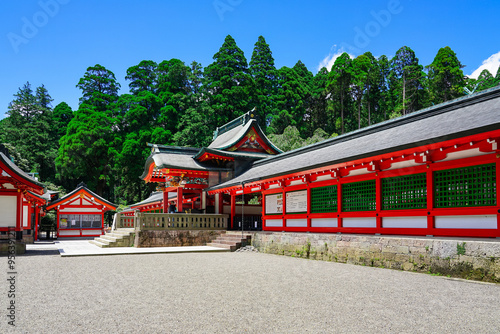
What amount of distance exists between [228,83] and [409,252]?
40646 millimetres

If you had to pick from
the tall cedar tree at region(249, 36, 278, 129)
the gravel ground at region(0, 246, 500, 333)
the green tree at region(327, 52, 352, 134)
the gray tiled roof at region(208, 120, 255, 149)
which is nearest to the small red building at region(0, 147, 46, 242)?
the gravel ground at region(0, 246, 500, 333)

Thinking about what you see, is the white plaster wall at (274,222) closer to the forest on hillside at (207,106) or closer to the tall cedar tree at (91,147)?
the forest on hillside at (207,106)

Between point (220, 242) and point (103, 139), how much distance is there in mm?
32458

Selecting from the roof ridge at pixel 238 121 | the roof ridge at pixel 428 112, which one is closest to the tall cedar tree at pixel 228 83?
the roof ridge at pixel 238 121

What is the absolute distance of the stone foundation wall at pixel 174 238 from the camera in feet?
59.7

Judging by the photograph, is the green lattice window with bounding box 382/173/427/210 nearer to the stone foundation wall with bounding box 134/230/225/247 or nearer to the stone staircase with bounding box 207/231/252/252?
the stone staircase with bounding box 207/231/252/252

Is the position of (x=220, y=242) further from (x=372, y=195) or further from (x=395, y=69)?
(x=395, y=69)

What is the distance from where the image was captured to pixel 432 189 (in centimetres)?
995

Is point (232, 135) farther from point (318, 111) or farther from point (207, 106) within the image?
point (318, 111)

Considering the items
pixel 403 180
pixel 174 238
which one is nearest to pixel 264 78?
pixel 174 238

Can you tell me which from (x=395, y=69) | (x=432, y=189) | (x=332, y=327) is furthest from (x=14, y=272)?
(x=395, y=69)

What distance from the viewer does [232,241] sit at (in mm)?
17719

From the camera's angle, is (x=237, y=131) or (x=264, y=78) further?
(x=264, y=78)

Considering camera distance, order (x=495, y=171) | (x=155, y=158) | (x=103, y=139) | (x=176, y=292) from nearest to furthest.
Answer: (x=176, y=292) < (x=495, y=171) < (x=155, y=158) < (x=103, y=139)
